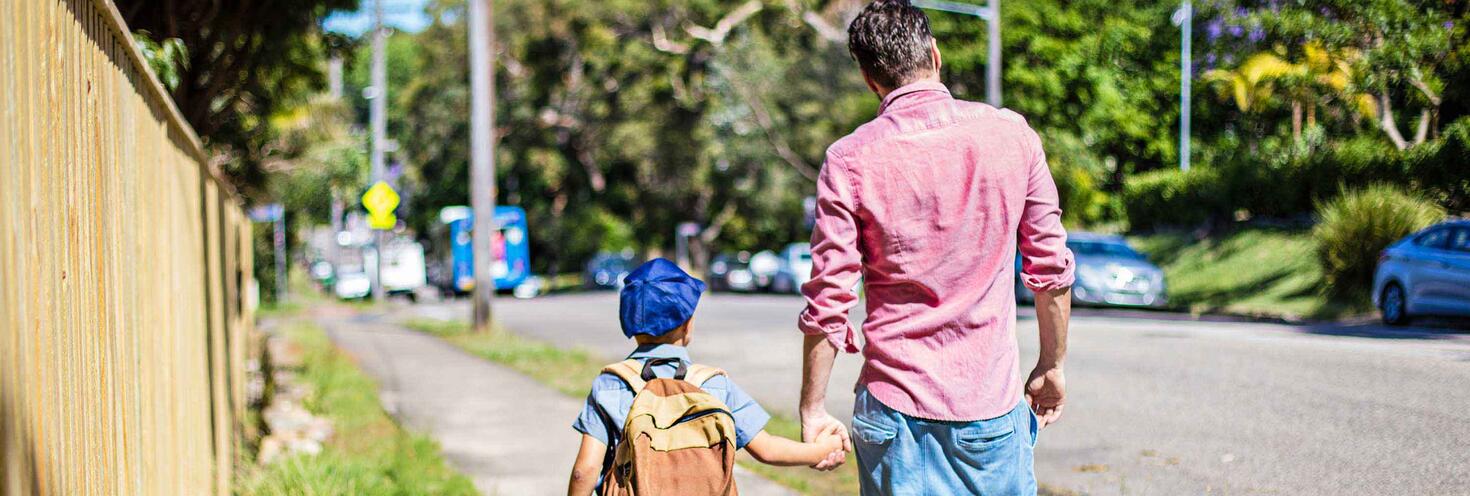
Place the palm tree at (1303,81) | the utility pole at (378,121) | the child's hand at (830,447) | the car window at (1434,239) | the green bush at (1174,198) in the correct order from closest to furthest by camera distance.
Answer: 1. the child's hand at (830,447)
2. the palm tree at (1303,81)
3. the car window at (1434,239)
4. the green bush at (1174,198)
5. the utility pole at (378,121)

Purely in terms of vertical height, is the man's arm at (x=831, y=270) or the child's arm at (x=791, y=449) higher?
the man's arm at (x=831, y=270)

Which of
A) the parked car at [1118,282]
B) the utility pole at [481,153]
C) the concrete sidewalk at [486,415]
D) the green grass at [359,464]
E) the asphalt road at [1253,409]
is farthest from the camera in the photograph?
the parked car at [1118,282]

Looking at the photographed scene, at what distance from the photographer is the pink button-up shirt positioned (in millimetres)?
3010

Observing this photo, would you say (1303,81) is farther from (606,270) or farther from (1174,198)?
(606,270)

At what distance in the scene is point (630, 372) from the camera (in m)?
3.47

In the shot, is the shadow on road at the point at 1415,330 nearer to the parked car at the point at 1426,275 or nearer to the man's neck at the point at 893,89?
the parked car at the point at 1426,275

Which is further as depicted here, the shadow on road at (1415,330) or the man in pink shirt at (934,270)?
the shadow on road at (1415,330)

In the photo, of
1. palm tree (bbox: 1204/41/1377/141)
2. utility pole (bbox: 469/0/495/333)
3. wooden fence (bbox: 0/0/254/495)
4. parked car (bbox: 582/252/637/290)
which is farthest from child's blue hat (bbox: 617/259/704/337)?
parked car (bbox: 582/252/637/290)

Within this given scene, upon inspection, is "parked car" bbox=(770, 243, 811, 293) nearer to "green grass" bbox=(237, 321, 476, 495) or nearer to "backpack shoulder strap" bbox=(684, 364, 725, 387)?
"green grass" bbox=(237, 321, 476, 495)

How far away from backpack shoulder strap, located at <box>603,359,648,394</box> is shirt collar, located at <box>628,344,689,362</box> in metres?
0.03

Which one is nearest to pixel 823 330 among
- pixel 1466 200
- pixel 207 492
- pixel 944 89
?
pixel 944 89

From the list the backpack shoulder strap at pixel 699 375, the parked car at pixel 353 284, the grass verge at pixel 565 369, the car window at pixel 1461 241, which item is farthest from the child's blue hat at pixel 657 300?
the parked car at pixel 353 284

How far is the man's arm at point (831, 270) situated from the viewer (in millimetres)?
3057

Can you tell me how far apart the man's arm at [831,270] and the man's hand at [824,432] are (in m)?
0.15
